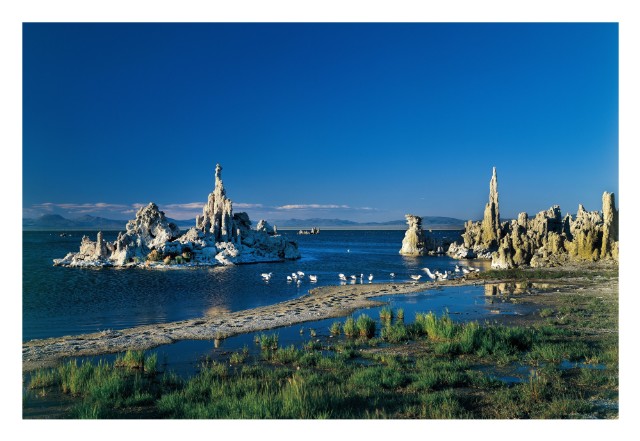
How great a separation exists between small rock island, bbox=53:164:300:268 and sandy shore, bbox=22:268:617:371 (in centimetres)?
3276

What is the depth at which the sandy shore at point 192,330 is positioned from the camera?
14148mm

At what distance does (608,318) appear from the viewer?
674 inches

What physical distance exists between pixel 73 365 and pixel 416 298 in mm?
19459

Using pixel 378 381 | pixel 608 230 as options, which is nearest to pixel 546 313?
pixel 378 381

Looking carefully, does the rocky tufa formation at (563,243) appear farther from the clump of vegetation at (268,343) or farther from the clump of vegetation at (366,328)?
the clump of vegetation at (268,343)

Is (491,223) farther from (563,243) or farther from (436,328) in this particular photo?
(436,328)

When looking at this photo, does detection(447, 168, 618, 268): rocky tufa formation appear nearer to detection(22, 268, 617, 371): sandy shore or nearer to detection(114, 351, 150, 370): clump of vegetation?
detection(22, 268, 617, 371): sandy shore

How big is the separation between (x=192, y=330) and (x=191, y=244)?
42.6 metres

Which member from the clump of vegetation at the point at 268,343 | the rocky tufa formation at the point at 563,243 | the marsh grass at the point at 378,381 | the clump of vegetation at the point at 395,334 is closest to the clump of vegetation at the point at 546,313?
the marsh grass at the point at 378,381

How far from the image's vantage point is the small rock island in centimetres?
5356

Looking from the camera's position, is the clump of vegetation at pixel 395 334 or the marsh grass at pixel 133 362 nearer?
the marsh grass at pixel 133 362

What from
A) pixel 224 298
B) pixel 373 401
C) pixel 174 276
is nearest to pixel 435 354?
pixel 373 401

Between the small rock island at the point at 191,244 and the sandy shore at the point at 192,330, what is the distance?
32757mm

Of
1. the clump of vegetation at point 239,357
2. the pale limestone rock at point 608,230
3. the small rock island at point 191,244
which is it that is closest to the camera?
the clump of vegetation at point 239,357
